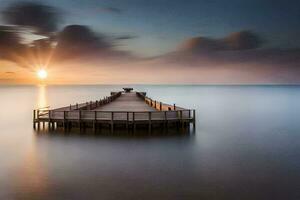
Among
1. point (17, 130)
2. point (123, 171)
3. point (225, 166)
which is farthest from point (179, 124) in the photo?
point (17, 130)

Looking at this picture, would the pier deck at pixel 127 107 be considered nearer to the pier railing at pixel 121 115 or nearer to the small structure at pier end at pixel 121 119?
the pier railing at pixel 121 115

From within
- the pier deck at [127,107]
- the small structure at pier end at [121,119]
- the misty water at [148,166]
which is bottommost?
the misty water at [148,166]

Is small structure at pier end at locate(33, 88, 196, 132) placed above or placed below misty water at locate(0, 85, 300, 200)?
above

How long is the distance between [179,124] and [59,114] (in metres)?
11.7

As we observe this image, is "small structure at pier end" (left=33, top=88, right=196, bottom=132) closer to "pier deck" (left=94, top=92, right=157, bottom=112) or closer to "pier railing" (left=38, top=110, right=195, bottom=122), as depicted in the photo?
"pier railing" (left=38, top=110, right=195, bottom=122)

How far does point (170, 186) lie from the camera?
14102 mm

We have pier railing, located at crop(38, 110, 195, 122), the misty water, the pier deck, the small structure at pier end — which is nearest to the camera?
the misty water

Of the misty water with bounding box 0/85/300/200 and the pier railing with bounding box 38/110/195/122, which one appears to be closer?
the misty water with bounding box 0/85/300/200

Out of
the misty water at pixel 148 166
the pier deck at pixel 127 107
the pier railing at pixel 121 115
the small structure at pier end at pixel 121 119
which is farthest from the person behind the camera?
the pier deck at pixel 127 107

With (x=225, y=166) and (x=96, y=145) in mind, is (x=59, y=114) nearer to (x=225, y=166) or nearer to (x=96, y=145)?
(x=96, y=145)

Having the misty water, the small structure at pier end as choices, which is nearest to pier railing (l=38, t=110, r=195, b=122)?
the small structure at pier end

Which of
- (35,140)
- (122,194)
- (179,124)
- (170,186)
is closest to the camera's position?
(122,194)

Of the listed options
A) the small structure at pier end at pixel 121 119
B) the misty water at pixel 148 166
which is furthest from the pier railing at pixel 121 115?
the misty water at pixel 148 166

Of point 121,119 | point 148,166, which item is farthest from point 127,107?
point 148,166
